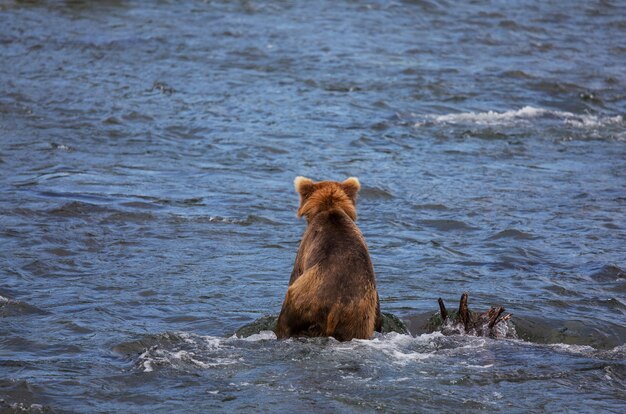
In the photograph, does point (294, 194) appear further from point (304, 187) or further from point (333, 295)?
point (333, 295)

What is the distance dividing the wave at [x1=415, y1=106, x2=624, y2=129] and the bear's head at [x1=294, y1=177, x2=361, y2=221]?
7.51m

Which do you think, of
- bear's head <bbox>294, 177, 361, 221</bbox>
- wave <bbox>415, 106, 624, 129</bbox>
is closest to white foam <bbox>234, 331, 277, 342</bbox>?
bear's head <bbox>294, 177, 361, 221</bbox>

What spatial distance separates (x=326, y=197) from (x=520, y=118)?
28.5 feet

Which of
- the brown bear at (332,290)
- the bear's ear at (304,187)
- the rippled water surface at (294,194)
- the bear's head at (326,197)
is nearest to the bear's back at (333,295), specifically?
the brown bear at (332,290)

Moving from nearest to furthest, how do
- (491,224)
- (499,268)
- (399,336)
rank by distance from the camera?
(399,336), (499,268), (491,224)

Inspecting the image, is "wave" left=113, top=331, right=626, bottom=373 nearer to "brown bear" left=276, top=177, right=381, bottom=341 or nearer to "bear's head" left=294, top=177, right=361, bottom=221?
"brown bear" left=276, top=177, right=381, bottom=341

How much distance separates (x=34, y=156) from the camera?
13.6 m

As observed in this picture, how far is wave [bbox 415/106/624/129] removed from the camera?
1605cm

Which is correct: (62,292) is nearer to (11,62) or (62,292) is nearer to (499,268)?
(499,268)

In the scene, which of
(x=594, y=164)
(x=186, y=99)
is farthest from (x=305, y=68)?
(x=594, y=164)

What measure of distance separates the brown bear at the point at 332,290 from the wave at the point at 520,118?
828 cm

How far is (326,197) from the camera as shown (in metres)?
8.27

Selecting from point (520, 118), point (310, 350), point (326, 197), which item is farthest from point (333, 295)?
point (520, 118)

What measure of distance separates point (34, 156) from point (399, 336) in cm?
722
